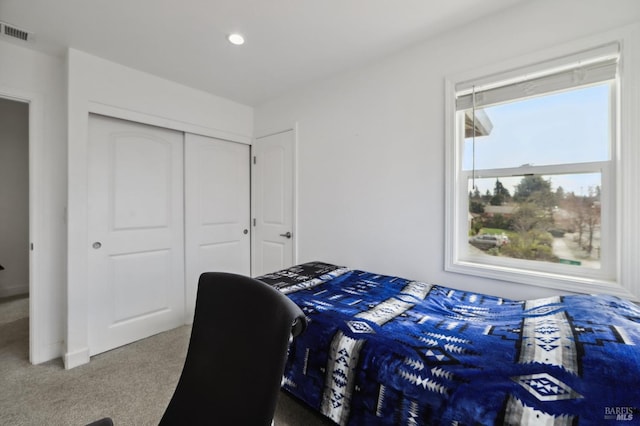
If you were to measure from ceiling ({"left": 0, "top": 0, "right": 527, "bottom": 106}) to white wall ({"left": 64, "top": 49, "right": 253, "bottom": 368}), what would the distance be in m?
0.12

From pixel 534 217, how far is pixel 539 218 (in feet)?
0.08

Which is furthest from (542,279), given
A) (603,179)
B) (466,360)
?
(466,360)

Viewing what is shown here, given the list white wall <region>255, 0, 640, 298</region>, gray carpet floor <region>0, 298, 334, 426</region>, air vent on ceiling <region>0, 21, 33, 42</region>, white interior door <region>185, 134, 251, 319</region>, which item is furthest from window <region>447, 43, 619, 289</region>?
air vent on ceiling <region>0, 21, 33, 42</region>

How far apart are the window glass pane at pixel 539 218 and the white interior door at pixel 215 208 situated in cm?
251

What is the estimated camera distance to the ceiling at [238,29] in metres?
1.68

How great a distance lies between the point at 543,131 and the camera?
67.0 inches

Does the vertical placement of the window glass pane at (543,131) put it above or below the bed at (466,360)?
above

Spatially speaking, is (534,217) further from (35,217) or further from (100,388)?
(35,217)

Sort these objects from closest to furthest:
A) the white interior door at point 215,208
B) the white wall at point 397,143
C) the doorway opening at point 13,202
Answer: the white wall at point 397,143, the white interior door at point 215,208, the doorway opening at point 13,202

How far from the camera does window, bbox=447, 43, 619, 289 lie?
5.00ft

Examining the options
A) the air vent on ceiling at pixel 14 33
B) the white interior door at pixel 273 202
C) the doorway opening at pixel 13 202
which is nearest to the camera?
the air vent on ceiling at pixel 14 33

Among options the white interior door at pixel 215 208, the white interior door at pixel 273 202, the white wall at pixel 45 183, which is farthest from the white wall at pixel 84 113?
the white interior door at pixel 273 202

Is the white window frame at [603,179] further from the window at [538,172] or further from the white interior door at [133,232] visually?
the white interior door at [133,232]

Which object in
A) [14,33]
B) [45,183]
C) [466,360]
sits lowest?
[466,360]
